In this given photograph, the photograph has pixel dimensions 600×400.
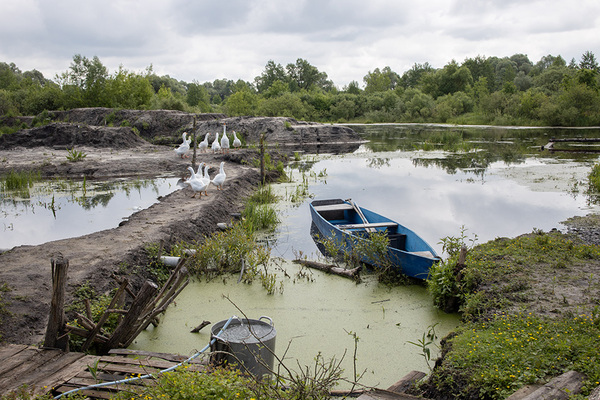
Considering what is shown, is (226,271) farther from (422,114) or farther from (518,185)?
(422,114)

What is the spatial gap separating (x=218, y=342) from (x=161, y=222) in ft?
20.1

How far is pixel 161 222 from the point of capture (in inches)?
390

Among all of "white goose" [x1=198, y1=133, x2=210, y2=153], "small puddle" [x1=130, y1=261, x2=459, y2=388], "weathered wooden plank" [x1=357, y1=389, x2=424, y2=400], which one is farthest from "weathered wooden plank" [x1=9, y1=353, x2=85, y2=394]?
"white goose" [x1=198, y1=133, x2=210, y2=153]

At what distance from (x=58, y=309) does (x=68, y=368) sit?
0.58 m

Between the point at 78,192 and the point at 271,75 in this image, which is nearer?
the point at 78,192

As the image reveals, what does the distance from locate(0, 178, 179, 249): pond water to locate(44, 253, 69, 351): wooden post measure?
6482mm

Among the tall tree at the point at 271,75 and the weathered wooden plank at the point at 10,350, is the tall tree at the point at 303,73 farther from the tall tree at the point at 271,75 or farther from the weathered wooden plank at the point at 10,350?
the weathered wooden plank at the point at 10,350

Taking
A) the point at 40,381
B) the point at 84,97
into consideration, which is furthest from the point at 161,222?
the point at 84,97

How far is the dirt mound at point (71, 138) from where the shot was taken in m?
26.3

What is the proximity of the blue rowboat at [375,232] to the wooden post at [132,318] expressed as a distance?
4246 millimetres

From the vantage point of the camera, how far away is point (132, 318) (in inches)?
194

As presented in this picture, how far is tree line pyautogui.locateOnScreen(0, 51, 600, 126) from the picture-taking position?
40.8 m

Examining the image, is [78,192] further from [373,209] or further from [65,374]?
[65,374]

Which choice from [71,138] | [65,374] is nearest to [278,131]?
[71,138]
